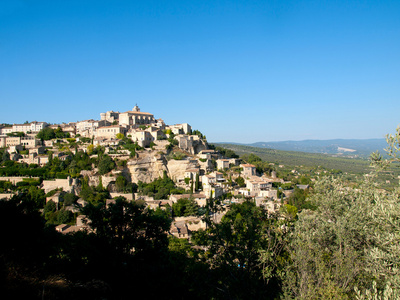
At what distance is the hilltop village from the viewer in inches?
1191

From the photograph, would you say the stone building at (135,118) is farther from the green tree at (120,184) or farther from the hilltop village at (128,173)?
the green tree at (120,184)

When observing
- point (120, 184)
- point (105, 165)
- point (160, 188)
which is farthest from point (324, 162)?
point (105, 165)

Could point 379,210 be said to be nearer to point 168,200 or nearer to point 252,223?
point 252,223

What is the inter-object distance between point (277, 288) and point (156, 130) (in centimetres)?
4085

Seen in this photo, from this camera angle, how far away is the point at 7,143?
144ft

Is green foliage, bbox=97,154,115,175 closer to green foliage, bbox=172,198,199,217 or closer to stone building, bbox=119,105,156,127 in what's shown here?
green foliage, bbox=172,198,199,217

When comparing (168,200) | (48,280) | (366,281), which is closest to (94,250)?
(48,280)

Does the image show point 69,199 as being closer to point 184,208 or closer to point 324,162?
point 184,208

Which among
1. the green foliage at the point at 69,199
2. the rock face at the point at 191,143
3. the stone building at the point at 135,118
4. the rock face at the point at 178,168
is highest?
the stone building at the point at 135,118

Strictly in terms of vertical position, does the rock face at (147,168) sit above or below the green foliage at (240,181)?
above

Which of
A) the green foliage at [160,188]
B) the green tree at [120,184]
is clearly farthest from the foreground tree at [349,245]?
the green tree at [120,184]

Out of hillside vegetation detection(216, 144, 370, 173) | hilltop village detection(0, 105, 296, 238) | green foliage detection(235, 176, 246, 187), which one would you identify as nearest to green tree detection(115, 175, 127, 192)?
hilltop village detection(0, 105, 296, 238)

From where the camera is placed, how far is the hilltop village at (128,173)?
30250 mm

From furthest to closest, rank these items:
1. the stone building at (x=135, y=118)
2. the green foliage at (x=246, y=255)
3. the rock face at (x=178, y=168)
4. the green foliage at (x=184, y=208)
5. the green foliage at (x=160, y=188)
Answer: the stone building at (x=135, y=118) → the rock face at (x=178, y=168) → the green foliage at (x=160, y=188) → the green foliage at (x=184, y=208) → the green foliage at (x=246, y=255)
